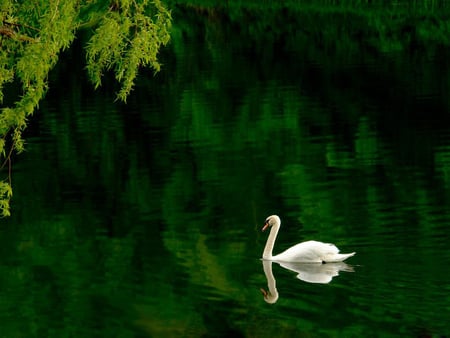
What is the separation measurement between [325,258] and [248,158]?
1241 centimetres

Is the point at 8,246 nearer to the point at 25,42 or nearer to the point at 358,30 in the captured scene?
the point at 25,42

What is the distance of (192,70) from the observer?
178 ft

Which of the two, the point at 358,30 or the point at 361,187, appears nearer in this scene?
the point at 361,187

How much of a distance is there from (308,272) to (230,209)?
5596mm

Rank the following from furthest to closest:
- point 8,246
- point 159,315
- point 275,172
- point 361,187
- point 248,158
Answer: point 248,158, point 275,172, point 361,187, point 8,246, point 159,315

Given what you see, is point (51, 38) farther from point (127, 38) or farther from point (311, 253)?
point (311, 253)

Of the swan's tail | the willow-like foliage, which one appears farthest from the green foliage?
the swan's tail

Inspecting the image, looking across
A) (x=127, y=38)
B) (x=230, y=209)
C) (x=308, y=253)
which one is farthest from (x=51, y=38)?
(x=230, y=209)

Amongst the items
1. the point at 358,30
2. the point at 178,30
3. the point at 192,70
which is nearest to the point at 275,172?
the point at 192,70

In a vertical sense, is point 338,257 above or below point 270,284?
above

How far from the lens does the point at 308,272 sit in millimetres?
20547

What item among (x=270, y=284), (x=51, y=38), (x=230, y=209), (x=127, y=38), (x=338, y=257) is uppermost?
(x=51, y=38)

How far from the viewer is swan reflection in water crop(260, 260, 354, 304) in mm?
19688

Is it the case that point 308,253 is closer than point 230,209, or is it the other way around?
point 308,253
